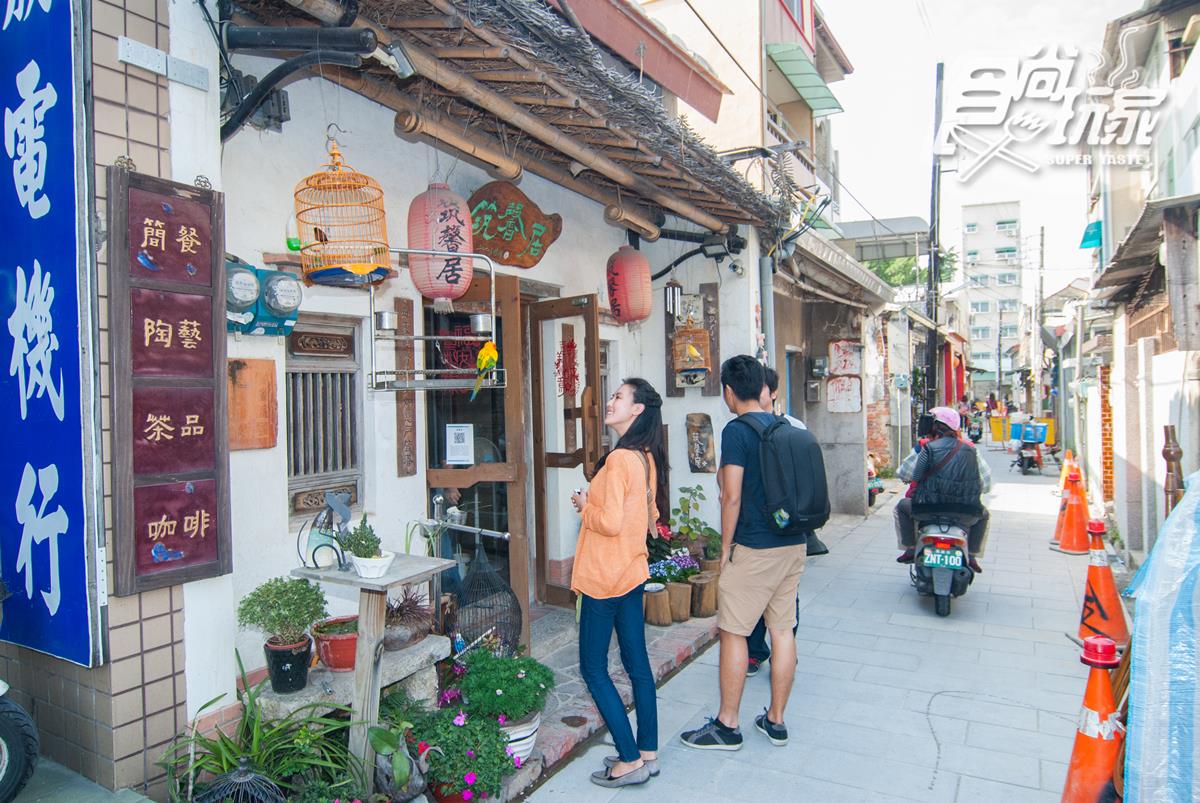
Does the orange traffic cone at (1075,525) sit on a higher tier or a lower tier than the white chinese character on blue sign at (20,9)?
lower

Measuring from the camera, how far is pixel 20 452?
312cm

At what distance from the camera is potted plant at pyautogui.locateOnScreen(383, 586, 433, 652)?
3789 mm

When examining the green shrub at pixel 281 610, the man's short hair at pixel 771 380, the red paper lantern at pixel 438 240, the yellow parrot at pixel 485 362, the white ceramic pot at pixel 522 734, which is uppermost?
the red paper lantern at pixel 438 240

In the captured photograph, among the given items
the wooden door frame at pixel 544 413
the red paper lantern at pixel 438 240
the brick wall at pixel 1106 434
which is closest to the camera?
the red paper lantern at pixel 438 240

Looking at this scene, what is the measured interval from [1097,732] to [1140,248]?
205 inches

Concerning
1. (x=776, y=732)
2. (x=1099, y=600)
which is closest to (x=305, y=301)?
(x=776, y=732)

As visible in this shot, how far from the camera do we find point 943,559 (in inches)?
260

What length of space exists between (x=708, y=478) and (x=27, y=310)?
20.4 feet

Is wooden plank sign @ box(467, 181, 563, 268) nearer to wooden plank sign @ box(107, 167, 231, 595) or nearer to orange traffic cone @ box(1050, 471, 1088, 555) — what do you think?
wooden plank sign @ box(107, 167, 231, 595)

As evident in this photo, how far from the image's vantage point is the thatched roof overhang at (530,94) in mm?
3623

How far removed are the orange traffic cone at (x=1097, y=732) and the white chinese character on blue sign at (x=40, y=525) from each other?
4225 millimetres

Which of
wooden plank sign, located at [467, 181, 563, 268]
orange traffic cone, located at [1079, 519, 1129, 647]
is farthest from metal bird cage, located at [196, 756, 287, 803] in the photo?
orange traffic cone, located at [1079, 519, 1129, 647]

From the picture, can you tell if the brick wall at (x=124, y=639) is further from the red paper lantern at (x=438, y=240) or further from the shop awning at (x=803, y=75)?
the shop awning at (x=803, y=75)

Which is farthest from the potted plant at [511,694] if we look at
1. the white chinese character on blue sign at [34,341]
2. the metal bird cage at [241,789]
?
the white chinese character on blue sign at [34,341]
